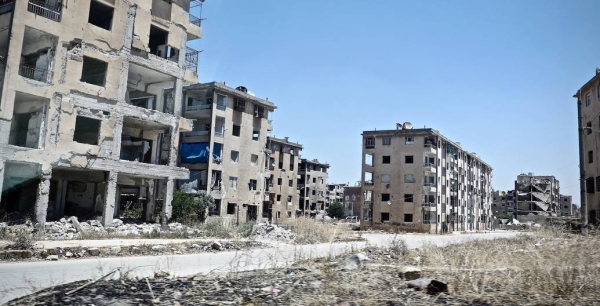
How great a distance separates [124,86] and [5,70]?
257 inches

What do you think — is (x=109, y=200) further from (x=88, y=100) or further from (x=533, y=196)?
(x=533, y=196)

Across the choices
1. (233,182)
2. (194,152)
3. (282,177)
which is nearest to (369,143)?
(282,177)

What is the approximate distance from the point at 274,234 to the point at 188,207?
12.3m

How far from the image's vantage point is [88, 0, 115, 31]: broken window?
26375mm

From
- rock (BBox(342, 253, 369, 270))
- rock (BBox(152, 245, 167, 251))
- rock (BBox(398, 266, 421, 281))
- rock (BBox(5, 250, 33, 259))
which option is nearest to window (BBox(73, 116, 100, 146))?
rock (BBox(152, 245, 167, 251))

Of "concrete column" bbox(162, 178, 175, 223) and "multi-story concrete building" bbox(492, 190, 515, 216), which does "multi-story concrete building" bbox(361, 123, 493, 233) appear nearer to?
"concrete column" bbox(162, 178, 175, 223)

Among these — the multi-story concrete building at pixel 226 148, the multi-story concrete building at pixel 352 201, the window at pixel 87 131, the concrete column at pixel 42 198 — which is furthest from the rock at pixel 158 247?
the multi-story concrete building at pixel 352 201

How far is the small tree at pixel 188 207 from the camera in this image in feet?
114

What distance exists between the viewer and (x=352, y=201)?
107 meters

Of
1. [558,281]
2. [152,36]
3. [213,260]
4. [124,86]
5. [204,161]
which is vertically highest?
[152,36]

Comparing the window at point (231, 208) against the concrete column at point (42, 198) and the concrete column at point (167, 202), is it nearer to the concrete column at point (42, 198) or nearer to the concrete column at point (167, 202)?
the concrete column at point (167, 202)

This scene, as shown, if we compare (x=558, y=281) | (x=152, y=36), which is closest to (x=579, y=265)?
(x=558, y=281)

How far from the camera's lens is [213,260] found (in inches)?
542

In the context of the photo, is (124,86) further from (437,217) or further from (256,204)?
(437,217)
